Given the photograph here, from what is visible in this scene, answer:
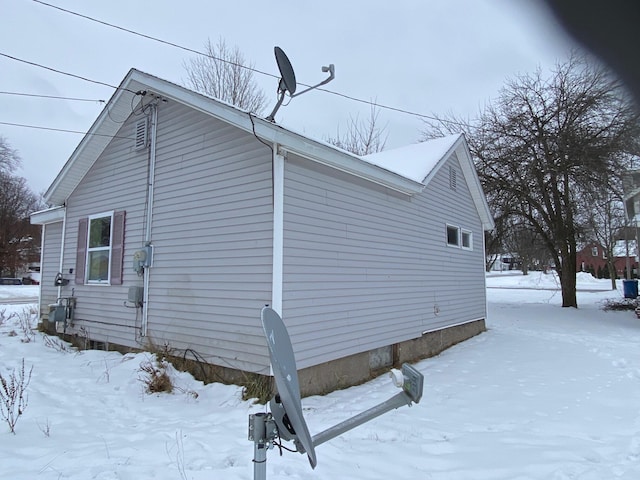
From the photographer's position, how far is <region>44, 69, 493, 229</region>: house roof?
5.22m

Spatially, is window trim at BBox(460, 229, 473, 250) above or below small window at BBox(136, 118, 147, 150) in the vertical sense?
below

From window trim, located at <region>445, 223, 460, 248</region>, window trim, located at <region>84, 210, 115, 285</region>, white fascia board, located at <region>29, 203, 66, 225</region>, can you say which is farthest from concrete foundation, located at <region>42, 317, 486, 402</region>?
white fascia board, located at <region>29, 203, 66, 225</region>

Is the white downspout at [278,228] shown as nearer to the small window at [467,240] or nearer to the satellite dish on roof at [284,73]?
the satellite dish on roof at [284,73]

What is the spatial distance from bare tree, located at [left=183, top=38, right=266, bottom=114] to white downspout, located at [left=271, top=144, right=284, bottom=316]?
13.7 meters

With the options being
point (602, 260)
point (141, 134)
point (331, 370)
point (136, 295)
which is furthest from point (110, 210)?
point (602, 260)

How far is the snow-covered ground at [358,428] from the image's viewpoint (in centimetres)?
336

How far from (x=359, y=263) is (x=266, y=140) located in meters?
2.38

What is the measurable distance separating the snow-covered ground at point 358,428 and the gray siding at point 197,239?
1.97 feet

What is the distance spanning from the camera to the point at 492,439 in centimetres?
409

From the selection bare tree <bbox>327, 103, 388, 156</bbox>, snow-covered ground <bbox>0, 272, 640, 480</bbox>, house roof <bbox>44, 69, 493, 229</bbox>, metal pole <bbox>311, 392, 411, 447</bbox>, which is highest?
Answer: bare tree <bbox>327, 103, 388, 156</bbox>

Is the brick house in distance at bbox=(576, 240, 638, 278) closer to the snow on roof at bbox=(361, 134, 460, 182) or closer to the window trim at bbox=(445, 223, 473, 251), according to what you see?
the window trim at bbox=(445, 223, 473, 251)

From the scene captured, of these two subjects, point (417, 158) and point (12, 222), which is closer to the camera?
point (417, 158)

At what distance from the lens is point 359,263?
6555 millimetres

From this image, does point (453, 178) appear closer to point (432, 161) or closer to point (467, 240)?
point (432, 161)
